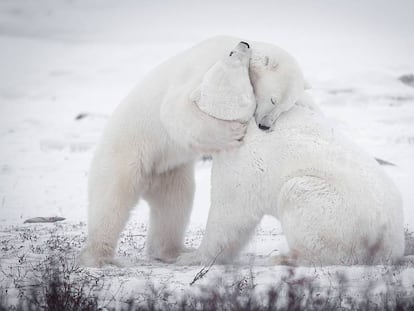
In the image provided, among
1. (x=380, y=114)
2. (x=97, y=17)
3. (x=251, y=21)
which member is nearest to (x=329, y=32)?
(x=251, y=21)

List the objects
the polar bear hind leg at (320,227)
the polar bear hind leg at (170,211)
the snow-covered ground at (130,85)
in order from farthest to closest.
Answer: the snow-covered ground at (130,85), the polar bear hind leg at (170,211), the polar bear hind leg at (320,227)

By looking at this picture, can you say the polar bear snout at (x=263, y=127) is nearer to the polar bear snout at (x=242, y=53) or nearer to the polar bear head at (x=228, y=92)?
the polar bear head at (x=228, y=92)

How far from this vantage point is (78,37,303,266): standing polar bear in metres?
5.19

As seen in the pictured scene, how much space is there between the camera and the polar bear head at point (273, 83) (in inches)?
203

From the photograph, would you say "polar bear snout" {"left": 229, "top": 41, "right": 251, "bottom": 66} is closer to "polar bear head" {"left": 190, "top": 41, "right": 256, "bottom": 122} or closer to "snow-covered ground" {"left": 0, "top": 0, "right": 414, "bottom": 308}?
"polar bear head" {"left": 190, "top": 41, "right": 256, "bottom": 122}

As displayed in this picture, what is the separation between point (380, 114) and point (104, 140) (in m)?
16.5

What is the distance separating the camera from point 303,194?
4.71m

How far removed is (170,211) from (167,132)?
112 centimetres

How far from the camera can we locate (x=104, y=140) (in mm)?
5938

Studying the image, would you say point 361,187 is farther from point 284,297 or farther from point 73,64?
point 73,64

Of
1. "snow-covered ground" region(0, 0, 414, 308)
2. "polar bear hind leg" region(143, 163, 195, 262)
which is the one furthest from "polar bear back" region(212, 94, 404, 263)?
"polar bear hind leg" region(143, 163, 195, 262)

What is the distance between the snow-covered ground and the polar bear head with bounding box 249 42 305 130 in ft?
4.35

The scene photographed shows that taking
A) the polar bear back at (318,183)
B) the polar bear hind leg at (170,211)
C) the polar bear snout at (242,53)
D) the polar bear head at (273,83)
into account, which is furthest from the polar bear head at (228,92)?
the polar bear hind leg at (170,211)

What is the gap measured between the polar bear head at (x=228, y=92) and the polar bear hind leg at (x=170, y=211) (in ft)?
4.26
